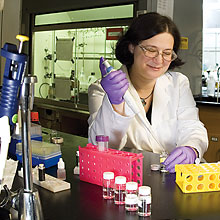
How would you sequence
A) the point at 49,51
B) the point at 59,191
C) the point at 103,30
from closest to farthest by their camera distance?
the point at 59,191
the point at 103,30
the point at 49,51

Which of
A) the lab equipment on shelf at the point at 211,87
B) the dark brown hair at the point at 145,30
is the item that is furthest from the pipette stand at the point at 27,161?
the lab equipment on shelf at the point at 211,87

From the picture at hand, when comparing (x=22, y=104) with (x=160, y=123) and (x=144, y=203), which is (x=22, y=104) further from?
(x=160, y=123)

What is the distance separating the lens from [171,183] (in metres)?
1.39

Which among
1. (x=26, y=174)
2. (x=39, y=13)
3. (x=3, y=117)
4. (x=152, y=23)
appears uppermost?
(x=39, y=13)

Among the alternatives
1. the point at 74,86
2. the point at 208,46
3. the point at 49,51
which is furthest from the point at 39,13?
the point at 208,46

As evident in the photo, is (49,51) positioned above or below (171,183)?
above

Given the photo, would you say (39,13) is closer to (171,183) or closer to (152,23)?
(152,23)

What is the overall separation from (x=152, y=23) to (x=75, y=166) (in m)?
1.01

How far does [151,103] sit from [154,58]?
0.33 meters

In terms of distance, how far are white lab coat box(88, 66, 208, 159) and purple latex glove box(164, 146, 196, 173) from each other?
178 mm

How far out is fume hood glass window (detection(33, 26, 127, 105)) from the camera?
447 centimetres

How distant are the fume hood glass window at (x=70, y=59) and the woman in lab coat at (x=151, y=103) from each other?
6.04 ft

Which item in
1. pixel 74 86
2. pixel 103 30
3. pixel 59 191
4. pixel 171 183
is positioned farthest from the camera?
pixel 74 86

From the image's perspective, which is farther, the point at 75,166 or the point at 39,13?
the point at 39,13
